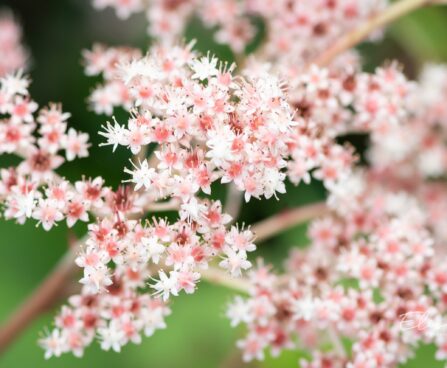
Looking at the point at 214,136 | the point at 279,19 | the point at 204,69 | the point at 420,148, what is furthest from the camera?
the point at 420,148

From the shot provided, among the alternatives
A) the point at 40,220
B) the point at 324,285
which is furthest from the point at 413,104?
the point at 40,220

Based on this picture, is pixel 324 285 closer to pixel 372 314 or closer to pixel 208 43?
pixel 372 314

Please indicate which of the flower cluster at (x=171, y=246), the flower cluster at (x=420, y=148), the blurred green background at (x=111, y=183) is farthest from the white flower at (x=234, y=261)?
the flower cluster at (x=420, y=148)

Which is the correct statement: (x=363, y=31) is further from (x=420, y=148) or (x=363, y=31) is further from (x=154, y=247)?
(x=154, y=247)

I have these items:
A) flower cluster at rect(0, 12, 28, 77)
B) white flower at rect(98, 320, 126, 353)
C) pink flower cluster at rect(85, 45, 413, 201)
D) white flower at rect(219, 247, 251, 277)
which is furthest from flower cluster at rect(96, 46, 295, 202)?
flower cluster at rect(0, 12, 28, 77)

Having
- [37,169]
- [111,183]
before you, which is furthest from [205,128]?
[111,183]
